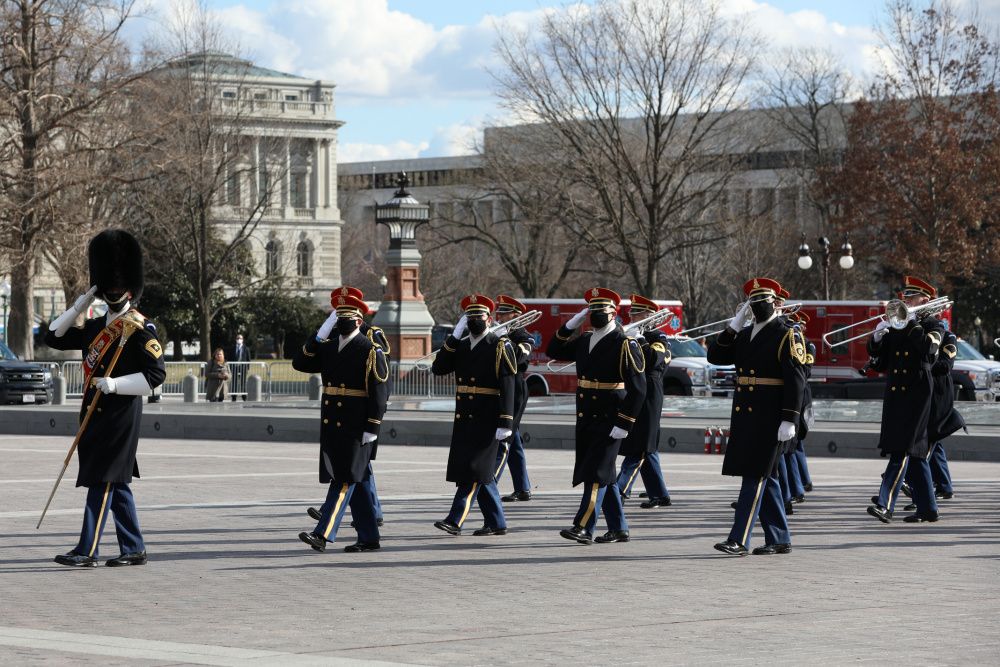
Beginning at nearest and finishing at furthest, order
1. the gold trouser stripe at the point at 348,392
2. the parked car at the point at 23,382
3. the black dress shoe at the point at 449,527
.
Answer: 1. the gold trouser stripe at the point at 348,392
2. the black dress shoe at the point at 449,527
3. the parked car at the point at 23,382

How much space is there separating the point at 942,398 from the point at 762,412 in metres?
3.47

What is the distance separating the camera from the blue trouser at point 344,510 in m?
12.4

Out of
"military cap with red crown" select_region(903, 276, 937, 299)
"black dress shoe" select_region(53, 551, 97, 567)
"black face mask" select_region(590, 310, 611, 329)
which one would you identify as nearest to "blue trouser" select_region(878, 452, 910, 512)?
"military cap with red crown" select_region(903, 276, 937, 299)

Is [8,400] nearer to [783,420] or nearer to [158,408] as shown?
[158,408]

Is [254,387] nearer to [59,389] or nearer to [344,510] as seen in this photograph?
[59,389]

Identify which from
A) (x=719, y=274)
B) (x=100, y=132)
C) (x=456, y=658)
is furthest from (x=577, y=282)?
(x=456, y=658)

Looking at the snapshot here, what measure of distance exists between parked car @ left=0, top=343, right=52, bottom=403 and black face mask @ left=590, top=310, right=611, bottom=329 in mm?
25869

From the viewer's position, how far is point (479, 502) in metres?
13.7

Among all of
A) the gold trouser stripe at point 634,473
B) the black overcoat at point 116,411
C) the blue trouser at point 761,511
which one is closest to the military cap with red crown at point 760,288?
the blue trouser at point 761,511

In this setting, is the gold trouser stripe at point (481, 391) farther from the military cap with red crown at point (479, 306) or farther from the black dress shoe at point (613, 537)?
the black dress shoe at point (613, 537)

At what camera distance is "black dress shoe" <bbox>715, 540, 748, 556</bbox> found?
12281mm

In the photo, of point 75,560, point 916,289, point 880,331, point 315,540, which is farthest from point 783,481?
A: point 75,560

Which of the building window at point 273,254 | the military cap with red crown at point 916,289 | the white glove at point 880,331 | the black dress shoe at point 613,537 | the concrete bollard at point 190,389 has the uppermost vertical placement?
the building window at point 273,254

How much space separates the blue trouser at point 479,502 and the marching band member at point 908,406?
3277mm
